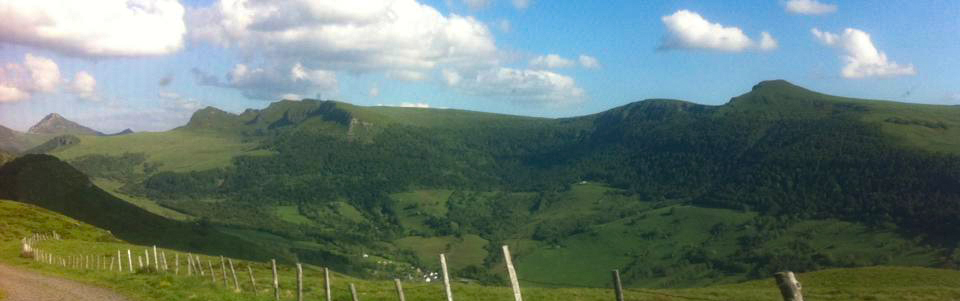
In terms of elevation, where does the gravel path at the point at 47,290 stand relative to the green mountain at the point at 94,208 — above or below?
above

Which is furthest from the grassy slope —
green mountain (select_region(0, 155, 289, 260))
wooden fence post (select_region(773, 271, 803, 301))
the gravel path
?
green mountain (select_region(0, 155, 289, 260))

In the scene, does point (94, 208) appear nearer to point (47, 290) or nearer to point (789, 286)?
point (47, 290)

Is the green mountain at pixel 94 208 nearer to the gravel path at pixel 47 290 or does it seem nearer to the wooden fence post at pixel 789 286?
the gravel path at pixel 47 290

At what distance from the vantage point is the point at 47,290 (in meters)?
33.2

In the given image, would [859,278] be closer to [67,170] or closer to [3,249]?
[3,249]

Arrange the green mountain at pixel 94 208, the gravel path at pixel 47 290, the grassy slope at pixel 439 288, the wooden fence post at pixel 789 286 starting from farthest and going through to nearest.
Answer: the green mountain at pixel 94 208
the grassy slope at pixel 439 288
the gravel path at pixel 47 290
the wooden fence post at pixel 789 286

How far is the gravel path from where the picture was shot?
30.0 meters

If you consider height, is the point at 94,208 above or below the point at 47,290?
below

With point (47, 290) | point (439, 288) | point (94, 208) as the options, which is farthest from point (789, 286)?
point (94, 208)

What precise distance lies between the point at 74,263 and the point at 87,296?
30.5 m

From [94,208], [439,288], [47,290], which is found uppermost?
[47,290]

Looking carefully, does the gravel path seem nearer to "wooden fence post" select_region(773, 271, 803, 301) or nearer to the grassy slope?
the grassy slope

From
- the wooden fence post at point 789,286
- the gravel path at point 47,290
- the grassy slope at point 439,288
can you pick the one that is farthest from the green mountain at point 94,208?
the wooden fence post at point 789,286

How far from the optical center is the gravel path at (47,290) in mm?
29984
